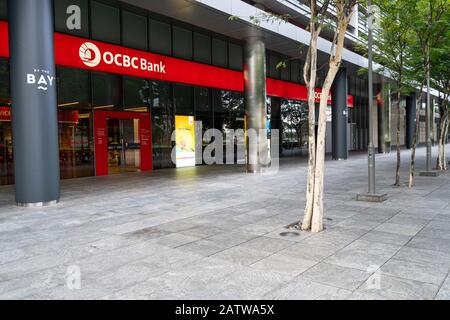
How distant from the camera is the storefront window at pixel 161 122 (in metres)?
18.9

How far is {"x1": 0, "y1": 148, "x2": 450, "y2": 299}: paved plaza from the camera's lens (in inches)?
173

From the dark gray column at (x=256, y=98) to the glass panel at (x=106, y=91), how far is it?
558 cm

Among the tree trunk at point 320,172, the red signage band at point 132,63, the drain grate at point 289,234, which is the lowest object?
the drain grate at point 289,234

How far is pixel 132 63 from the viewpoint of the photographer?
55.3 ft

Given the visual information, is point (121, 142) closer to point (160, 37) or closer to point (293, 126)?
point (160, 37)

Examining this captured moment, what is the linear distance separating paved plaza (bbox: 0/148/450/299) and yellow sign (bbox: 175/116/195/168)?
9122 mm

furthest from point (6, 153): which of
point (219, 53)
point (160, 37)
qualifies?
point (219, 53)

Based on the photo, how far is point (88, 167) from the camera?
54.1 feet

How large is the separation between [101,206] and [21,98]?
321 cm

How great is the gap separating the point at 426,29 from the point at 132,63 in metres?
11.1

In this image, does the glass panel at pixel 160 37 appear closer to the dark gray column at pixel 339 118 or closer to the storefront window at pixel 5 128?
the storefront window at pixel 5 128

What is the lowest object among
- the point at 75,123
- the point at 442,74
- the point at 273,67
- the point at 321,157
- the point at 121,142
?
the point at 321,157

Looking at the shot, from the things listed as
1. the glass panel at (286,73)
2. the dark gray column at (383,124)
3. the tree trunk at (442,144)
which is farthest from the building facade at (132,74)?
the dark gray column at (383,124)
